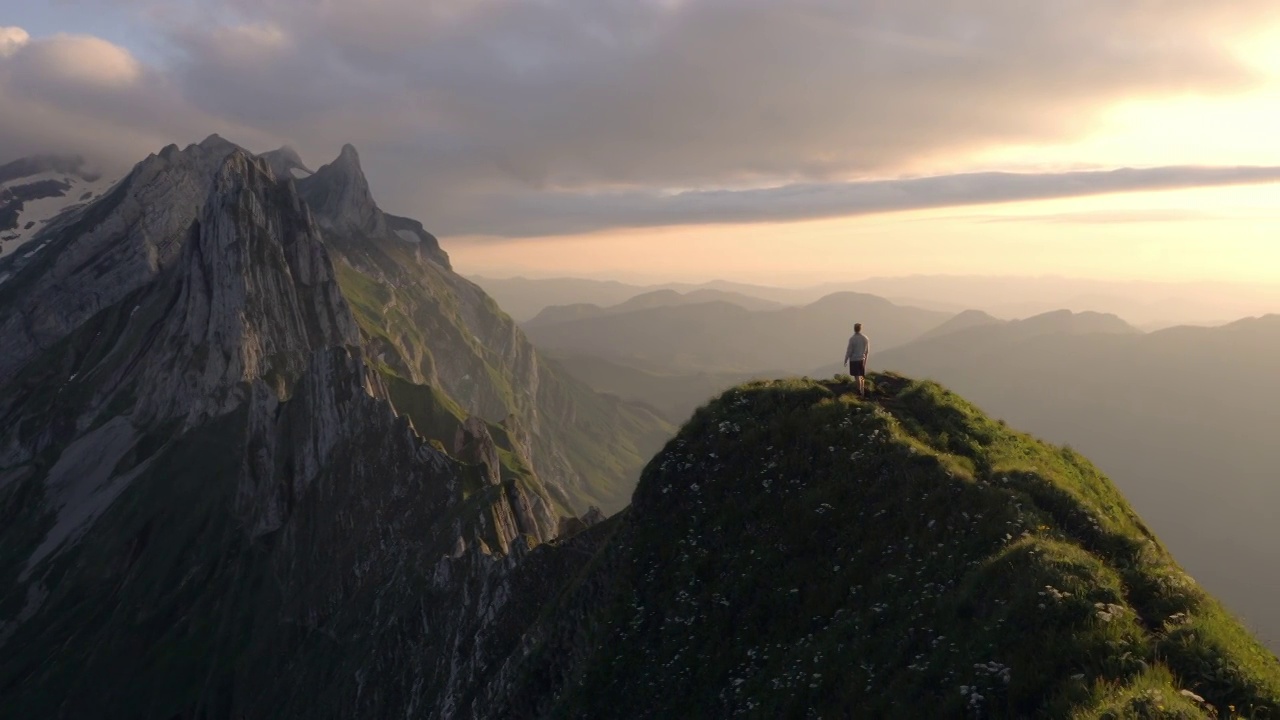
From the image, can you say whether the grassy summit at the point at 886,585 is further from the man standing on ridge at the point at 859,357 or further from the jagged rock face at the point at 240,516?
the jagged rock face at the point at 240,516

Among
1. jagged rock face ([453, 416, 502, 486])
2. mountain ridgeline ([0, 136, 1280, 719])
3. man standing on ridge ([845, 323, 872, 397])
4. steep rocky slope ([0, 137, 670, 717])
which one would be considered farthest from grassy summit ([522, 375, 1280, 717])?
jagged rock face ([453, 416, 502, 486])

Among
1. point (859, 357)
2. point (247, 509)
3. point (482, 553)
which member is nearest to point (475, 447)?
point (247, 509)

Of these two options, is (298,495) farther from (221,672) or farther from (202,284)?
(202,284)

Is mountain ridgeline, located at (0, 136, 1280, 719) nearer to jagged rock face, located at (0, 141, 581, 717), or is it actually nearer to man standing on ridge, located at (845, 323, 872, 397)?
jagged rock face, located at (0, 141, 581, 717)

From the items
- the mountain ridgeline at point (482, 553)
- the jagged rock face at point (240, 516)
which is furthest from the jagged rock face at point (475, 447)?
the jagged rock face at point (240, 516)

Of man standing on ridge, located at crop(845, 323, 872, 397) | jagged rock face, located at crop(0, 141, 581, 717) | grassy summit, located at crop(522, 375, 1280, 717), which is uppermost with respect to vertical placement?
man standing on ridge, located at crop(845, 323, 872, 397)

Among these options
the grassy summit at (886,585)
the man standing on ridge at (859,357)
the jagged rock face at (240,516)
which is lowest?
the jagged rock face at (240,516)

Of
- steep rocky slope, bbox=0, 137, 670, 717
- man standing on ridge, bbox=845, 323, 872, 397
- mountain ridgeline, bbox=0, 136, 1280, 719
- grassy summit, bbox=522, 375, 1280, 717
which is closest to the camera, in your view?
grassy summit, bbox=522, 375, 1280, 717
